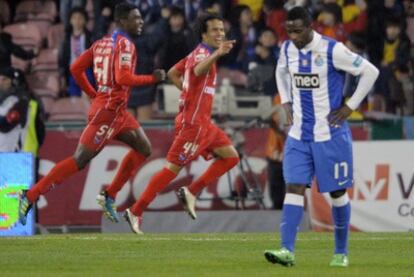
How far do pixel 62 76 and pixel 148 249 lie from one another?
9.78 m

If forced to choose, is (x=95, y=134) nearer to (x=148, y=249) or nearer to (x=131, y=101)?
(x=148, y=249)

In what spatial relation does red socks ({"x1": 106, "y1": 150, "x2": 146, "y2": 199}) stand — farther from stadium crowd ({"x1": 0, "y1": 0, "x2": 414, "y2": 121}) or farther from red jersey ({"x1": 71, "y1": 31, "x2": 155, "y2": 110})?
stadium crowd ({"x1": 0, "y1": 0, "x2": 414, "y2": 121})

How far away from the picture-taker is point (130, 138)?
1823 centimetres

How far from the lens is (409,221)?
21.1 metres

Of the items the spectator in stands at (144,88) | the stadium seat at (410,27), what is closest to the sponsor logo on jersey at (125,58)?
the spectator in stands at (144,88)

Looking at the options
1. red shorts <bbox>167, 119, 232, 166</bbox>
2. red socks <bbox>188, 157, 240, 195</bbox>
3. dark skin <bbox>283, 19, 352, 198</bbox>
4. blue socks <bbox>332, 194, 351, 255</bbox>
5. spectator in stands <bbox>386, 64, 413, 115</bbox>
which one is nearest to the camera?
dark skin <bbox>283, 19, 352, 198</bbox>

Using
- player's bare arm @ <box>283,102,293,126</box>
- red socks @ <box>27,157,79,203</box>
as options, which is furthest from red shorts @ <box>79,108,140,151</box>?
player's bare arm @ <box>283,102,293,126</box>

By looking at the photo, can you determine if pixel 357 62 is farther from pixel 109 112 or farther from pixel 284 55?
pixel 109 112

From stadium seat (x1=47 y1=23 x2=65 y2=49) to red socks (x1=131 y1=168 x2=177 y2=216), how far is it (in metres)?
7.54

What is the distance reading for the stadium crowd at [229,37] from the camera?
78.9 ft

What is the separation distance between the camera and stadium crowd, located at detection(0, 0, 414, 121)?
2405 cm

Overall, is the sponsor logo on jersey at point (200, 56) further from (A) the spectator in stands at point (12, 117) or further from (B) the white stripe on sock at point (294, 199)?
(B) the white stripe on sock at point (294, 199)

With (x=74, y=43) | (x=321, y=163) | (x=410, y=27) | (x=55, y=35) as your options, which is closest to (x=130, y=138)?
(x=321, y=163)

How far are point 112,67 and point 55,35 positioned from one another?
8166 millimetres
